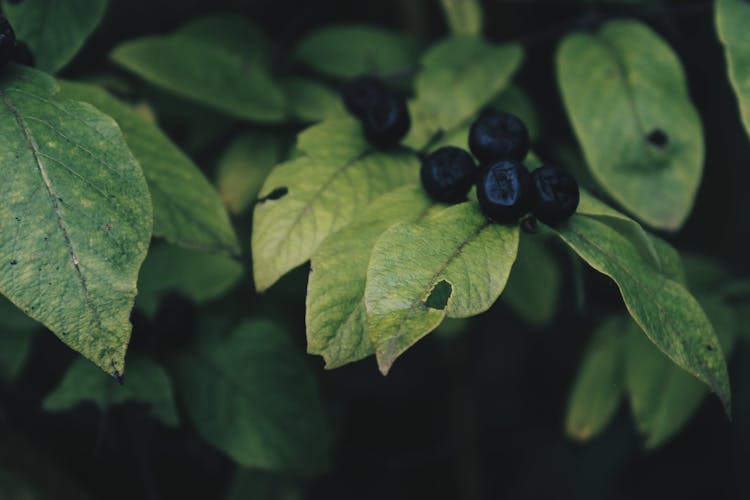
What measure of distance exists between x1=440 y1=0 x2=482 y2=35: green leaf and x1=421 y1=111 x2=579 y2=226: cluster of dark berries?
0.66 meters

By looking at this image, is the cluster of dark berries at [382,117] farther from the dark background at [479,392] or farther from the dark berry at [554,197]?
the dark background at [479,392]

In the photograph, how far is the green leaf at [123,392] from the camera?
130 centimetres

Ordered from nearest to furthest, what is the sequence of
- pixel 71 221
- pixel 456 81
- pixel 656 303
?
pixel 71 221 → pixel 656 303 → pixel 456 81

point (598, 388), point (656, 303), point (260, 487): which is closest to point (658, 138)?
point (656, 303)


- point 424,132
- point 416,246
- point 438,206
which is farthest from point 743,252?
point 416,246

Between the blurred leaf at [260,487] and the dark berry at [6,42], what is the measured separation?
116 cm

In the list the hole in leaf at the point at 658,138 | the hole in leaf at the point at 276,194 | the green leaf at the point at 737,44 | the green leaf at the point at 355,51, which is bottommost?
the hole in leaf at the point at 658,138

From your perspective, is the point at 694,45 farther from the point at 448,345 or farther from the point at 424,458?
the point at 424,458

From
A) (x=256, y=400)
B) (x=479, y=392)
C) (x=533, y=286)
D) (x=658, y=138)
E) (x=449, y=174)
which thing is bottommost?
(x=479, y=392)

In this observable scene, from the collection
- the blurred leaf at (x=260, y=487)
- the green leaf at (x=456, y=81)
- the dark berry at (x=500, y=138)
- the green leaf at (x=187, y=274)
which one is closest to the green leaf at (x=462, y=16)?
the green leaf at (x=456, y=81)

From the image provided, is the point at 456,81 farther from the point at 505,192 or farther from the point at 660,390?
the point at 660,390

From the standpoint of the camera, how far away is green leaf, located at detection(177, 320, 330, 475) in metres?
1.43

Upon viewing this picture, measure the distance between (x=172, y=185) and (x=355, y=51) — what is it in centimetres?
84

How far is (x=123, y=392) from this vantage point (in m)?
1.30
